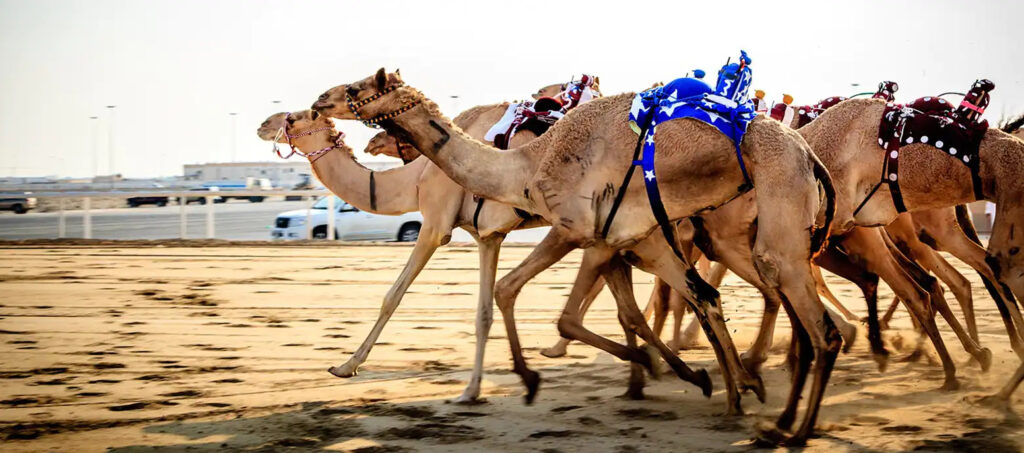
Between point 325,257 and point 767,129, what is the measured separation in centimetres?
1262

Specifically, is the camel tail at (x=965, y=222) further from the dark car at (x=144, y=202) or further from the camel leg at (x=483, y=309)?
the dark car at (x=144, y=202)

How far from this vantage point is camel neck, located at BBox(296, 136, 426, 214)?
8.73m

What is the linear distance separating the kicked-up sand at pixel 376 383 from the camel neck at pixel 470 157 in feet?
4.59

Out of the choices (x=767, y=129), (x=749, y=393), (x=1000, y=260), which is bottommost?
(x=749, y=393)

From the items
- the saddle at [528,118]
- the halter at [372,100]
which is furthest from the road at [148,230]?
the halter at [372,100]

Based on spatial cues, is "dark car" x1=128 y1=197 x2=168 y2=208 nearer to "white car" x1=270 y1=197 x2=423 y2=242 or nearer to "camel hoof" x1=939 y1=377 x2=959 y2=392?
"white car" x1=270 y1=197 x2=423 y2=242

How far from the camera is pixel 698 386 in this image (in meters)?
7.47

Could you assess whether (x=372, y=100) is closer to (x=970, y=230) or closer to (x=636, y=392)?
(x=636, y=392)

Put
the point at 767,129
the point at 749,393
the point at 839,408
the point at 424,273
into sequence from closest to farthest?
the point at 767,129
the point at 839,408
the point at 749,393
the point at 424,273

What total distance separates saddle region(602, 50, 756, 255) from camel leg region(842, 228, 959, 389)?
89.4 inches

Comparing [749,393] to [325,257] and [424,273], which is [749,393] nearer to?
[424,273]

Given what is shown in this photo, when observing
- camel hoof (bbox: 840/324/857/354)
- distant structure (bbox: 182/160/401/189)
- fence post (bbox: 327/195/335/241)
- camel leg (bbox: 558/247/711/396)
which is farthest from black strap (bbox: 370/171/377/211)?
distant structure (bbox: 182/160/401/189)

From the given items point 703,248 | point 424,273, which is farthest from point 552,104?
point 424,273

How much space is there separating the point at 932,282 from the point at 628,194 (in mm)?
3411
